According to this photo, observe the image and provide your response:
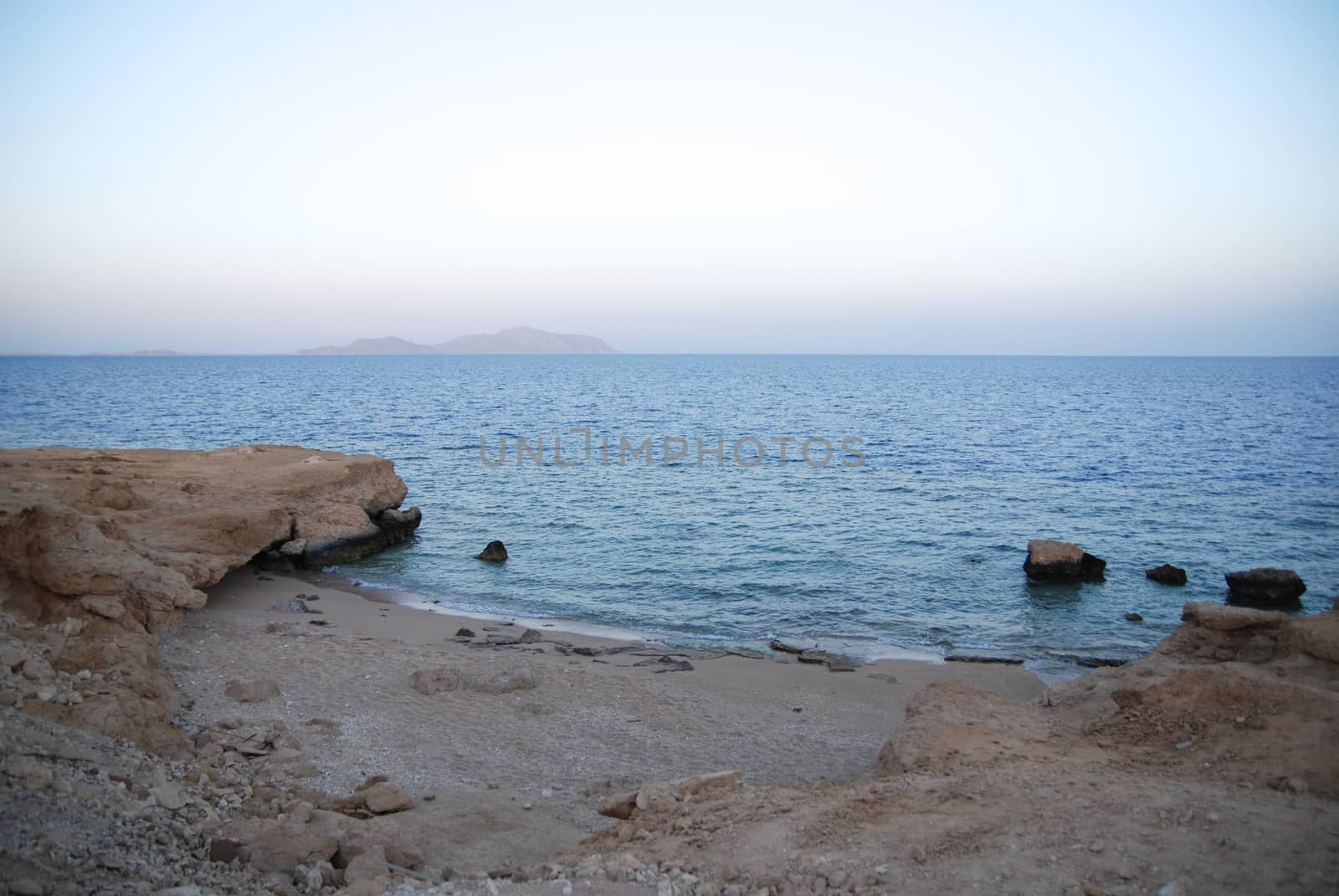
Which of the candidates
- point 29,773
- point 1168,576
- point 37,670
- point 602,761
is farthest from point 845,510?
point 29,773

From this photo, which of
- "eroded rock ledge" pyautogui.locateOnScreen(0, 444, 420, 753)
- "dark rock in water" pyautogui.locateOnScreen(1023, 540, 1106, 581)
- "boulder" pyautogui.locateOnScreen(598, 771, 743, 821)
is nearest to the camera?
"boulder" pyautogui.locateOnScreen(598, 771, 743, 821)

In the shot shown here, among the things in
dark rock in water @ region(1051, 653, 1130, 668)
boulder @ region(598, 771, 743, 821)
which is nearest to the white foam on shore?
dark rock in water @ region(1051, 653, 1130, 668)

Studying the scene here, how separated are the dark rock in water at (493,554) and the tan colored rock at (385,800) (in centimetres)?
1669

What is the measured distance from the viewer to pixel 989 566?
82.5 ft

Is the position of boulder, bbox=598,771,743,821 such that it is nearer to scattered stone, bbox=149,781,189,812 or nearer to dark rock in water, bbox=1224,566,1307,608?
scattered stone, bbox=149,781,189,812

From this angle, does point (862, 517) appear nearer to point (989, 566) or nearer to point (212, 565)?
point (989, 566)

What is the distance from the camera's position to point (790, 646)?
18688 millimetres

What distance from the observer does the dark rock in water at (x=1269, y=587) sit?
2191 centimetres

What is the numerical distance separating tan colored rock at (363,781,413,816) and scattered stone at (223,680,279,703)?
3.78 m

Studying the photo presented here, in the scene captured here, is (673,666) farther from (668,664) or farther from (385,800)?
(385,800)

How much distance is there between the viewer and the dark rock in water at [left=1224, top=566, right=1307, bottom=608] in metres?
21.9

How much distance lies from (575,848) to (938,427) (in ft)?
196

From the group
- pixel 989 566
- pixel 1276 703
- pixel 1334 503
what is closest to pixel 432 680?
pixel 1276 703

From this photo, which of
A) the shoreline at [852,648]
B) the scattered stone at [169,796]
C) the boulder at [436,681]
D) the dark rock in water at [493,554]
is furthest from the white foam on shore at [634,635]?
the scattered stone at [169,796]
